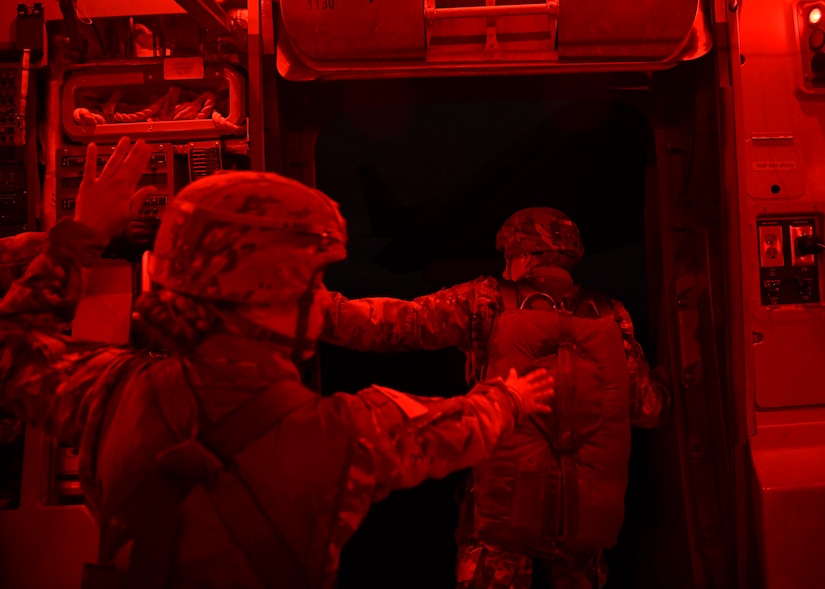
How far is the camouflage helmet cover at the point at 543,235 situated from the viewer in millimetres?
3168

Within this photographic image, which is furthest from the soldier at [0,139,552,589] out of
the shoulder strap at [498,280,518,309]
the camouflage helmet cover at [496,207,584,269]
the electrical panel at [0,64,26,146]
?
the electrical panel at [0,64,26,146]

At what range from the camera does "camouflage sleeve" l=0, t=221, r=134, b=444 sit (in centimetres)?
179

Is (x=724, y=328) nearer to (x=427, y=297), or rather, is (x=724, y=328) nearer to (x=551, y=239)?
(x=551, y=239)

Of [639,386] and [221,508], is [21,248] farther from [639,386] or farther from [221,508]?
[639,386]

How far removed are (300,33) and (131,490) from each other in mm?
2102

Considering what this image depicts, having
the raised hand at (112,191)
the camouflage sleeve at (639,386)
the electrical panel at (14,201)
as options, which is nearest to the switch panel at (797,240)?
the camouflage sleeve at (639,386)

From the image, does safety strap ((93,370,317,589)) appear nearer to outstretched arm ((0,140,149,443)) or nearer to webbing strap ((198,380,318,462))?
webbing strap ((198,380,318,462))

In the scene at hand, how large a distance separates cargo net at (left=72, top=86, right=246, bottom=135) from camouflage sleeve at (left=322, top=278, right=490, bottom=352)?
3.11 feet

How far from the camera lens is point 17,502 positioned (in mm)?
3236

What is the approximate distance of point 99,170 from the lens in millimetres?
3189

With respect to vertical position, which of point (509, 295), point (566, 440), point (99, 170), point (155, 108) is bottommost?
point (566, 440)

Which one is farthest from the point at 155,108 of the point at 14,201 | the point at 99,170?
the point at 14,201

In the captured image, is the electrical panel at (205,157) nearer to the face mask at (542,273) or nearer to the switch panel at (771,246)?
the face mask at (542,273)

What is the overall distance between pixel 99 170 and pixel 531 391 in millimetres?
2178
